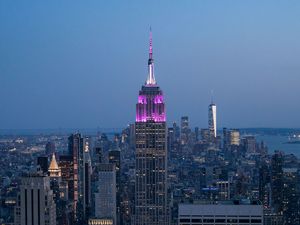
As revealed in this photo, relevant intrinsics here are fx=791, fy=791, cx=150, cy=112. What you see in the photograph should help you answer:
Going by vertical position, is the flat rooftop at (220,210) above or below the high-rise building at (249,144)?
below

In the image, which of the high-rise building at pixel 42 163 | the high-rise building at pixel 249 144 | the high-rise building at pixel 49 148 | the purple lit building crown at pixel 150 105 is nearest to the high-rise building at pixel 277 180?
the high-rise building at pixel 249 144

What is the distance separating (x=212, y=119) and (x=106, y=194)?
12.5ft

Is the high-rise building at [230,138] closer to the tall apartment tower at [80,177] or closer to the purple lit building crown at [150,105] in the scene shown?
the purple lit building crown at [150,105]

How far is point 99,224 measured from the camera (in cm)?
2077

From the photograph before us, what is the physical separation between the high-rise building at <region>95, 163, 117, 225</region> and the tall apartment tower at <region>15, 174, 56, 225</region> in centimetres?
718

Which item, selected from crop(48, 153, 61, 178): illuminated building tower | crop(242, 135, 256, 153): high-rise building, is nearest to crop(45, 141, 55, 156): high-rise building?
crop(48, 153, 61, 178): illuminated building tower

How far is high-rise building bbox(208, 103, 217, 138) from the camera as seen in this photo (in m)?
21.1

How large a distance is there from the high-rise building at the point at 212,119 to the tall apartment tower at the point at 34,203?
7.66 meters

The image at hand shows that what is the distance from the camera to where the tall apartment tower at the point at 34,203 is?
13.6 metres

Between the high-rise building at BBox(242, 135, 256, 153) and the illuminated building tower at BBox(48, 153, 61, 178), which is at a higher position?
the high-rise building at BBox(242, 135, 256, 153)

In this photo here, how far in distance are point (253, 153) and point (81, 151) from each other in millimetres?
5275

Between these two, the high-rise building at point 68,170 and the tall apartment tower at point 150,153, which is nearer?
the high-rise building at point 68,170

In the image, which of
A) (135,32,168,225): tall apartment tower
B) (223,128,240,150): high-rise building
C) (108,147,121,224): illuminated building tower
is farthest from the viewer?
(108,147,121,224): illuminated building tower

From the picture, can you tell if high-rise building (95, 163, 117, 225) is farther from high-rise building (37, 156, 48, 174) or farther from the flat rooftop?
the flat rooftop
